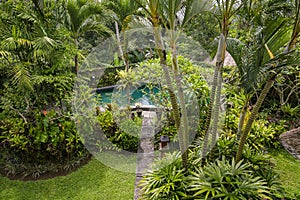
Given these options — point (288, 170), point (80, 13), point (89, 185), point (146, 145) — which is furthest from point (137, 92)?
point (288, 170)

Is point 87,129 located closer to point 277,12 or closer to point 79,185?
point 79,185

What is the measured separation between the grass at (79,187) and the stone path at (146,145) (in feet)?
0.84

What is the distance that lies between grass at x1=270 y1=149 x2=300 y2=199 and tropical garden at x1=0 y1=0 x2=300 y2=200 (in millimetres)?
26

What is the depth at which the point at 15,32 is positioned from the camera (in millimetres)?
3959

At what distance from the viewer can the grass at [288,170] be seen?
12.6ft

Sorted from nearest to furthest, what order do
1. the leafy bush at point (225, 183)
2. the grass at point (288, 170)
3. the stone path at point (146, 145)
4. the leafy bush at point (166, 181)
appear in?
the leafy bush at point (225, 183)
the leafy bush at point (166, 181)
the grass at point (288, 170)
the stone path at point (146, 145)

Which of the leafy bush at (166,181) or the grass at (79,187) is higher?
the leafy bush at (166,181)

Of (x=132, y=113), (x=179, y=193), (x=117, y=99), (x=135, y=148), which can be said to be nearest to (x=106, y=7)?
(x=117, y=99)

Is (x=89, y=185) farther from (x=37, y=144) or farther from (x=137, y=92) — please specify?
(x=137, y=92)

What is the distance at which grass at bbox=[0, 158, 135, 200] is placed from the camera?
400cm

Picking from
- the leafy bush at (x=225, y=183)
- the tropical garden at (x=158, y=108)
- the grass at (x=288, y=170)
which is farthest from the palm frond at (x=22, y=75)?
the grass at (x=288, y=170)

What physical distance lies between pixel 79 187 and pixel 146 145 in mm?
1595

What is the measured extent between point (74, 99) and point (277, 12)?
3.71 metres

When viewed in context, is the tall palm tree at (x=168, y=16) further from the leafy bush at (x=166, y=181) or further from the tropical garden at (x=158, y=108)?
the leafy bush at (x=166, y=181)
